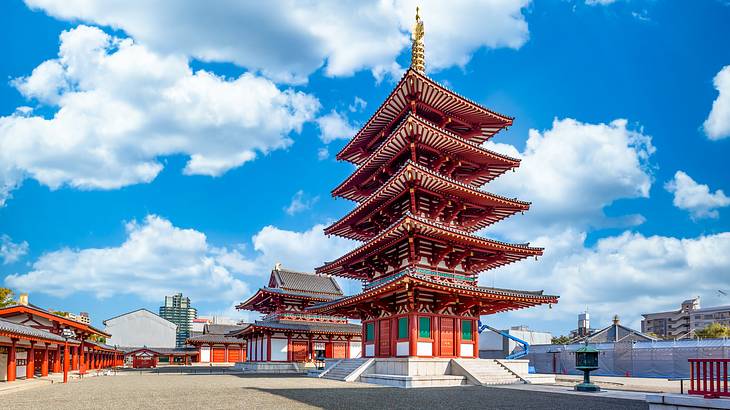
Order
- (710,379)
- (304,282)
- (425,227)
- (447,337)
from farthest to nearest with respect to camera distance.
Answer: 1. (304,282)
2. (447,337)
3. (425,227)
4. (710,379)

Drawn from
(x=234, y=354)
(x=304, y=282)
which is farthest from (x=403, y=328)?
(x=234, y=354)

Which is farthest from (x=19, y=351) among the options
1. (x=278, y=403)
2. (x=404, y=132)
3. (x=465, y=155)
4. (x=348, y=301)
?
(x=465, y=155)

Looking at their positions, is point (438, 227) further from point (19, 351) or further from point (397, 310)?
point (19, 351)

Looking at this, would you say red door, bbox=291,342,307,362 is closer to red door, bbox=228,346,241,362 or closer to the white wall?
the white wall

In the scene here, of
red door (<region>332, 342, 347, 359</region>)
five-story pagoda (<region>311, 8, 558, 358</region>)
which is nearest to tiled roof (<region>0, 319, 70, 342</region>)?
five-story pagoda (<region>311, 8, 558, 358</region>)

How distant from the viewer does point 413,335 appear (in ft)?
92.5

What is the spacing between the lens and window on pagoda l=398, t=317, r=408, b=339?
29.2 metres

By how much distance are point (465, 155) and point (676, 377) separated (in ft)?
79.5

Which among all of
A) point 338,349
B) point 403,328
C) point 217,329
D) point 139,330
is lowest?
point 139,330

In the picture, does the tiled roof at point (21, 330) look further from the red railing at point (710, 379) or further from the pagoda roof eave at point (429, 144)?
the red railing at point (710, 379)

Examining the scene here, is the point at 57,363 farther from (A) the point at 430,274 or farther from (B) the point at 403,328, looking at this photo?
(A) the point at 430,274

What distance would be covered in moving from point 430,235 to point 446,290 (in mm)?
3369

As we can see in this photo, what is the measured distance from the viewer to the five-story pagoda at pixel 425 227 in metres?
29.0

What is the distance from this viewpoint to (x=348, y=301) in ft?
106
